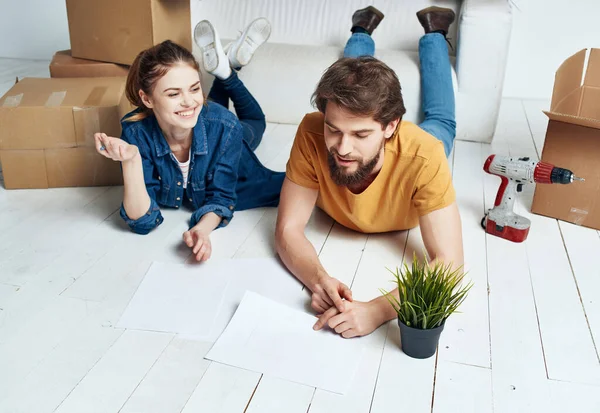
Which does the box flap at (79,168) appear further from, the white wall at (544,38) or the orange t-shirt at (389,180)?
the white wall at (544,38)

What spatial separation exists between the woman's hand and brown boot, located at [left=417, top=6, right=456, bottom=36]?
1.71 meters

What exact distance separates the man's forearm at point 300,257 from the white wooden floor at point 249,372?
0.40 ft

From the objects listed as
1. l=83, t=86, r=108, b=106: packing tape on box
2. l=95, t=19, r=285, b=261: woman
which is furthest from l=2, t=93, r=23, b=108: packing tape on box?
l=95, t=19, r=285, b=261: woman

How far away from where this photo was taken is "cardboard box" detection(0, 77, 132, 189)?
2404 millimetres

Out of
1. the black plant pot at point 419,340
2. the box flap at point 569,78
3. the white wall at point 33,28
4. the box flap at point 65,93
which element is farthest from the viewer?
the white wall at point 33,28

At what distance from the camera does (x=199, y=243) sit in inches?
77.5

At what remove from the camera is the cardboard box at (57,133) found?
7.89 ft

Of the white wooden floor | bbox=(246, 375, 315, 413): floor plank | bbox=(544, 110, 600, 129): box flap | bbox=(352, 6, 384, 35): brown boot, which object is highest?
bbox=(352, 6, 384, 35): brown boot

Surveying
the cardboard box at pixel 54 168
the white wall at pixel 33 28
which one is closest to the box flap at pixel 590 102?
the cardboard box at pixel 54 168

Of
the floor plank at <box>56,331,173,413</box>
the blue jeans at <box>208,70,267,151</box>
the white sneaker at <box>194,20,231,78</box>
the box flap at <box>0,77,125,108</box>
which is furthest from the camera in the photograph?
the blue jeans at <box>208,70,267,151</box>

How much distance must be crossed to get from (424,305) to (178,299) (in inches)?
27.8

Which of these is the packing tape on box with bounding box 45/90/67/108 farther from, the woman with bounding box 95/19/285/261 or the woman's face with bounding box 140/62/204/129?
the woman's face with bounding box 140/62/204/129

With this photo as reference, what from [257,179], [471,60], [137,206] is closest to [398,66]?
[471,60]

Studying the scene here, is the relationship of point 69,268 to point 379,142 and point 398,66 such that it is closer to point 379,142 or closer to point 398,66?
point 379,142
